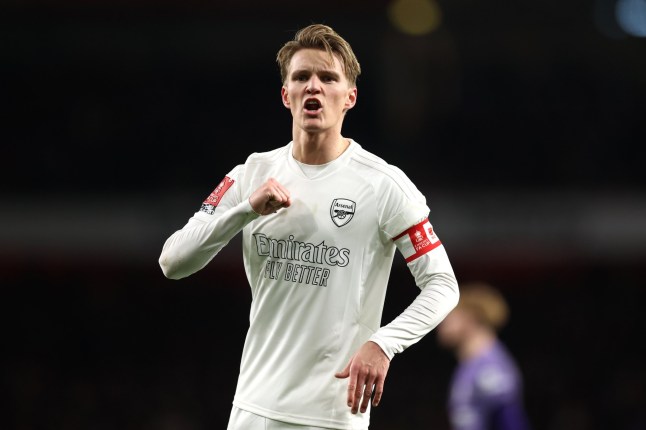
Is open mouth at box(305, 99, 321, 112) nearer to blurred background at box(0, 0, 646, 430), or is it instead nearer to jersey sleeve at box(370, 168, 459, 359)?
jersey sleeve at box(370, 168, 459, 359)

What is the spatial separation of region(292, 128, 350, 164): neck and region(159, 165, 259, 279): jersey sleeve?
0.26m

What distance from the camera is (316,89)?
369 centimetres

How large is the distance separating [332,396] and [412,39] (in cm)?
1288

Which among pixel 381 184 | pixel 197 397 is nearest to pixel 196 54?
pixel 197 397

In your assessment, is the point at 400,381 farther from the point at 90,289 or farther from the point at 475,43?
the point at 475,43

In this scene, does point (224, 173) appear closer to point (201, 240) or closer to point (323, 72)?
point (323, 72)

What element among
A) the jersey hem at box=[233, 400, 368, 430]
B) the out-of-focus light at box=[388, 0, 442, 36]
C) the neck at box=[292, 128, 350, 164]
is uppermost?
the out-of-focus light at box=[388, 0, 442, 36]

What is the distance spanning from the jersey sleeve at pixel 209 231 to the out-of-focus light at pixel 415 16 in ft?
42.3

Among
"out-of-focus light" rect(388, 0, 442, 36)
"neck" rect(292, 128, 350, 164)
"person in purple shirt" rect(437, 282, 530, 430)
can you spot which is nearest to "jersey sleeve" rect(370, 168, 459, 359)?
"neck" rect(292, 128, 350, 164)

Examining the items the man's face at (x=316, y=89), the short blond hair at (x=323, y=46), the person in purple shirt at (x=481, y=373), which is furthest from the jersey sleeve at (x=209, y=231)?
the person in purple shirt at (x=481, y=373)

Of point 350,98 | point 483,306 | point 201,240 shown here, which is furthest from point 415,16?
point 201,240

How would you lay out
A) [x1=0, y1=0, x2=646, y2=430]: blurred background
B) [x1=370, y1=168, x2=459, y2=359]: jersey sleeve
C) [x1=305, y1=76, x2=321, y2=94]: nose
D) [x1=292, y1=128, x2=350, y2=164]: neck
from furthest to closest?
[x1=0, y1=0, x2=646, y2=430]: blurred background
[x1=292, y1=128, x2=350, y2=164]: neck
[x1=305, y1=76, x2=321, y2=94]: nose
[x1=370, y1=168, x2=459, y2=359]: jersey sleeve

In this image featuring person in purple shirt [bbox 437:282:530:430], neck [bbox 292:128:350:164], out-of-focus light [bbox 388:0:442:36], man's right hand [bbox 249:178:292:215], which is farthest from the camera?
out-of-focus light [bbox 388:0:442:36]

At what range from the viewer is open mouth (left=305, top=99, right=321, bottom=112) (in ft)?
12.2
